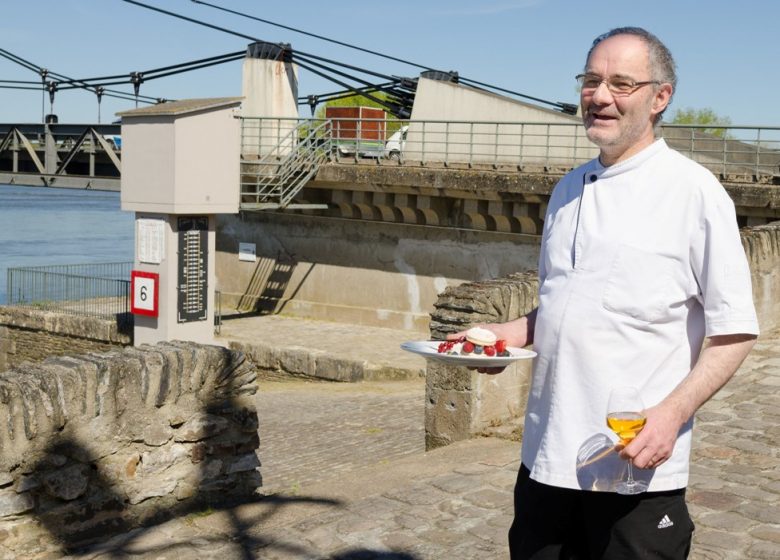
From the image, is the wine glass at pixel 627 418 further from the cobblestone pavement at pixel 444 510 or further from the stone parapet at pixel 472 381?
the stone parapet at pixel 472 381

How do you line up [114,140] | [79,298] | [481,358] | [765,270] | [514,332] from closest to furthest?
[481,358]
[514,332]
[765,270]
[79,298]
[114,140]

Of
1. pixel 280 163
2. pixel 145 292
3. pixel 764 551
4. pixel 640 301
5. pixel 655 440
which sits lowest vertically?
pixel 145 292

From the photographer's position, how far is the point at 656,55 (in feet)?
8.61

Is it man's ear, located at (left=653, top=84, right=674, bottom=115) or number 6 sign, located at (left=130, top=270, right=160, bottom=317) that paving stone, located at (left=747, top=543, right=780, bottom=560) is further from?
number 6 sign, located at (left=130, top=270, right=160, bottom=317)

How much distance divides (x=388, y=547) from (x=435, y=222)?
53.9 ft

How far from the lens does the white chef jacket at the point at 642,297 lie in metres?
2.60

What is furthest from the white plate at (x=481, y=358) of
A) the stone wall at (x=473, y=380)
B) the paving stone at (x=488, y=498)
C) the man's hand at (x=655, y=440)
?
the stone wall at (x=473, y=380)

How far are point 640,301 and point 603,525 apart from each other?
0.59 m

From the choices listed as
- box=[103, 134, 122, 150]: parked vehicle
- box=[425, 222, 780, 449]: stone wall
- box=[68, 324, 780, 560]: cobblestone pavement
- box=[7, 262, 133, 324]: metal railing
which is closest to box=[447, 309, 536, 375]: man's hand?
box=[68, 324, 780, 560]: cobblestone pavement

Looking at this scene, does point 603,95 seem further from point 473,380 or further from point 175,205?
point 175,205

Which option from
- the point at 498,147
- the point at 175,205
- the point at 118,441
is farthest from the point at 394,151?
the point at 118,441

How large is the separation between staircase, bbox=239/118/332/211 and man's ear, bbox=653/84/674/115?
18.2m

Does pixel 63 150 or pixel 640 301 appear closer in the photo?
pixel 640 301

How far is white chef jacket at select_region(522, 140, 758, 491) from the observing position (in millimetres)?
2596
